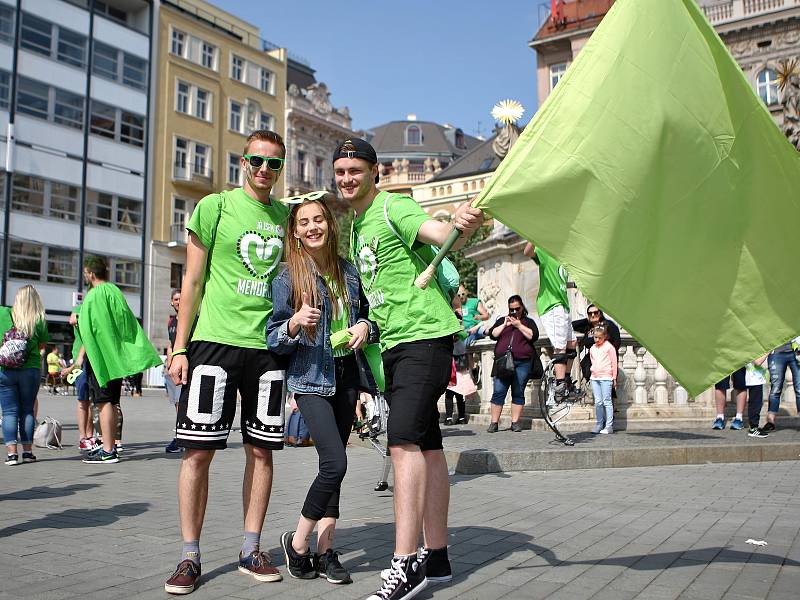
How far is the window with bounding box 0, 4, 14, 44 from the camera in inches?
1660

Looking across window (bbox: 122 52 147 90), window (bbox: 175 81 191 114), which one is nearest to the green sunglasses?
window (bbox: 122 52 147 90)

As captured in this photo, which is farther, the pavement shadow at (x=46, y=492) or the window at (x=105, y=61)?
the window at (x=105, y=61)

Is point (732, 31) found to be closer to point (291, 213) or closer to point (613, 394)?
point (613, 394)

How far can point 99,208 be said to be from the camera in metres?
47.1

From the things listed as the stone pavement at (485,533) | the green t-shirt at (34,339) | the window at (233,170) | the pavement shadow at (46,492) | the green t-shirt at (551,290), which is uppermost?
the window at (233,170)

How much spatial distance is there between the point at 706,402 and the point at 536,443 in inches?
172

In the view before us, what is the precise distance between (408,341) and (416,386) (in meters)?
0.24

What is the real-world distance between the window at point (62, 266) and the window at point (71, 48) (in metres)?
10.6

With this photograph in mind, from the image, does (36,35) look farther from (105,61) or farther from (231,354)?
(231,354)

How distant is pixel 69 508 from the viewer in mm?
6395

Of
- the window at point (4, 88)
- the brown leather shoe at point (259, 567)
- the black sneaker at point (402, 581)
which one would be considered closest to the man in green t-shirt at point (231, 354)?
the brown leather shoe at point (259, 567)

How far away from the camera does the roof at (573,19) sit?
52719mm

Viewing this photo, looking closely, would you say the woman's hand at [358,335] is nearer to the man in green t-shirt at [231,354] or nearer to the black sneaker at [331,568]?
the man in green t-shirt at [231,354]

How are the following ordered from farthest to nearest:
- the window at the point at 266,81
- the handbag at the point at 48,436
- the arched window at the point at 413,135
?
the arched window at the point at 413,135 < the window at the point at 266,81 < the handbag at the point at 48,436
